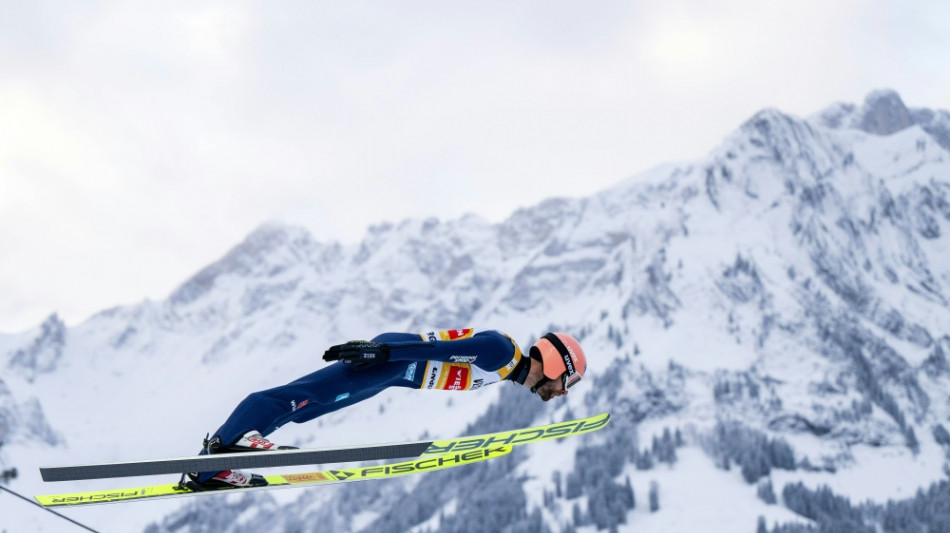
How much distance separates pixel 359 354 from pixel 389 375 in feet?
2.00

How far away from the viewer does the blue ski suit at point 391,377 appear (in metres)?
8.38

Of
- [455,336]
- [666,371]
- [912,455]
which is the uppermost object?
[666,371]

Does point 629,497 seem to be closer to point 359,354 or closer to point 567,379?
point 567,379

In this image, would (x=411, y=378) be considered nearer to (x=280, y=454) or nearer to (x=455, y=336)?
(x=455, y=336)

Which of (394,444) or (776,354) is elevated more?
(776,354)

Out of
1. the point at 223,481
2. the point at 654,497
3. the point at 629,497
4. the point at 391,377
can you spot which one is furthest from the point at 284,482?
the point at 629,497

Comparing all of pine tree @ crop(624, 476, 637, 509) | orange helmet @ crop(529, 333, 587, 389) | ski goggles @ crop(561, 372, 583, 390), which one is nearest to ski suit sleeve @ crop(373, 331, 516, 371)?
orange helmet @ crop(529, 333, 587, 389)

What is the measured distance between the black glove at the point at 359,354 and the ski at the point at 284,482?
1.16 meters

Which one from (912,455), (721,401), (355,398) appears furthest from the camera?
(721,401)

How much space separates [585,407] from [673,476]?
45515 millimetres

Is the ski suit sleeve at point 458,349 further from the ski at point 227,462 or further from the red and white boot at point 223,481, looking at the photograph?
the red and white boot at point 223,481

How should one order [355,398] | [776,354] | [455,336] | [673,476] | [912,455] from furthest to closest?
[776,354] → [912,455] → [673,476] → [455,336] → [355,398]

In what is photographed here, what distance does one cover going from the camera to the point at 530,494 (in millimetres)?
149000

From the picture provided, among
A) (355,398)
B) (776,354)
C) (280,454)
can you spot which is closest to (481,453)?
(355,398)
